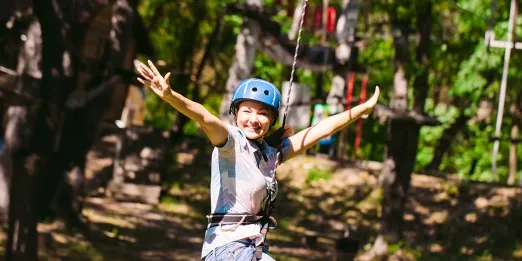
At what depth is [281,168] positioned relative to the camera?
1129 inches

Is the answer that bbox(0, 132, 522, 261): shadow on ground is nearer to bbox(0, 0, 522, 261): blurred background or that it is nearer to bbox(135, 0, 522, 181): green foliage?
bbox(0, 0, 522, 261): blurred background

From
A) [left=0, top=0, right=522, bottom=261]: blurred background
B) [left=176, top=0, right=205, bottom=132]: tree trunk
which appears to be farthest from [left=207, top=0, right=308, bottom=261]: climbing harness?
[left=176, top=0, right=205, bottom=132]: tree trunk

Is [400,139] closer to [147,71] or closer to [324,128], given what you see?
[324,128]

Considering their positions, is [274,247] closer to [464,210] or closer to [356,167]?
[464,210]

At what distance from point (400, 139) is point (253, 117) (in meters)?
14.5

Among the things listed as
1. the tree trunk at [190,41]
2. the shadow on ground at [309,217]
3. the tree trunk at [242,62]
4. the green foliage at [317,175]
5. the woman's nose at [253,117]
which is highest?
the tree trunk at [190,41]

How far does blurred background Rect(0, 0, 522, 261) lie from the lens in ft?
46.9

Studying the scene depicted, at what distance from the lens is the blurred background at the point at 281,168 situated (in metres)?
14.3

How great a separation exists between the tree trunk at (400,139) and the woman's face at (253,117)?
13.8 meters

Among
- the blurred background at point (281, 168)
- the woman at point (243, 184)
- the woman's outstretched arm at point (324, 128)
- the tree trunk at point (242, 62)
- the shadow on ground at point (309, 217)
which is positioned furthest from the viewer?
the tree trunk at point (242, 62)

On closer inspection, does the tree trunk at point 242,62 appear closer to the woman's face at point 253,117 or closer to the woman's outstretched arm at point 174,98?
the woman's face at point 253,117

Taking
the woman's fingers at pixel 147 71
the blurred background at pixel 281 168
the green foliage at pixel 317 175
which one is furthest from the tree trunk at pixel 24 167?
the green foliage at pixel 317 175

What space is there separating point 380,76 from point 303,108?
18866 mm

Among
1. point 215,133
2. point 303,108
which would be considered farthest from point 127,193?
point 215,133
